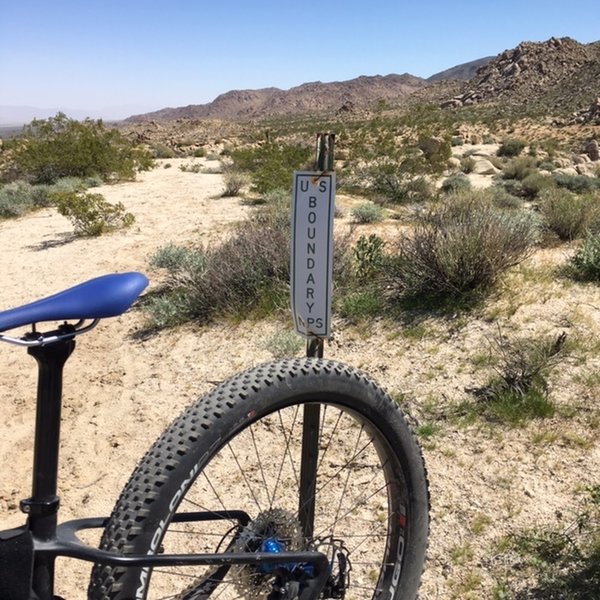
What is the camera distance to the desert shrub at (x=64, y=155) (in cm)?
1644

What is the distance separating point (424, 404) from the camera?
3.89 m

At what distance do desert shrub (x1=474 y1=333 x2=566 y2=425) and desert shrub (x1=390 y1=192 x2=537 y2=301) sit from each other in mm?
1018

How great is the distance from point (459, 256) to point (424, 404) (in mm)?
1624

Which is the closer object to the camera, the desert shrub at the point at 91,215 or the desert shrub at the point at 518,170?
the desert shrub at the point at 91,215

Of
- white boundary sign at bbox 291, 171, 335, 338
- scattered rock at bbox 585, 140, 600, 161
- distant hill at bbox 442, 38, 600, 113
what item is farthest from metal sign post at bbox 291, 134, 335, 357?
distant hill at bbox 442, 38, 600, 113

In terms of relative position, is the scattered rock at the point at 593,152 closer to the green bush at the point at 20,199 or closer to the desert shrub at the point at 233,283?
the green bush at the point at 20,199

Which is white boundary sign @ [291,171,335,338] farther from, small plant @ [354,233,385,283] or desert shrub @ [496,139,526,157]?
desert shrub @ [496,139,526,157]

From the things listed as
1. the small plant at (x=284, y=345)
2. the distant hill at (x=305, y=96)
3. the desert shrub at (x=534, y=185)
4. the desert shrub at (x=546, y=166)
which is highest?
the distant hill at (x=305, y=96)

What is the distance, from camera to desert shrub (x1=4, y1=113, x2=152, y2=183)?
1644cm

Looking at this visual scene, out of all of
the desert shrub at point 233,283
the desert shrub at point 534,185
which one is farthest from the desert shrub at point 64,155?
the desert shrub at point 233,283

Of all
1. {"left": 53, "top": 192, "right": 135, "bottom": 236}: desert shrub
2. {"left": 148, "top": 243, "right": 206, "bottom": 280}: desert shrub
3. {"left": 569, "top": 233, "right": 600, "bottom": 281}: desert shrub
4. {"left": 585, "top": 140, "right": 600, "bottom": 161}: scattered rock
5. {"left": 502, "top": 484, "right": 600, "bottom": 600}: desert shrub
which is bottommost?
{"left": 502, "top": 484, "right": 600, "bottom": 600}: desert shrub

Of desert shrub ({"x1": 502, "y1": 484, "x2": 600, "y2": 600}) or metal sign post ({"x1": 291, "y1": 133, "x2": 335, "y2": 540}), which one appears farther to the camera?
desert shrub ({"x1": 502, "y1": 484, "x2": 600, "y2": 600})

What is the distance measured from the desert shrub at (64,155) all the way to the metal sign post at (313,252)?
15102 mm

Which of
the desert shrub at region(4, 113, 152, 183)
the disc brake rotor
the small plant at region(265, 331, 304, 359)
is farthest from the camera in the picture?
the desert shrub at region(4, 113, 152, 183)
